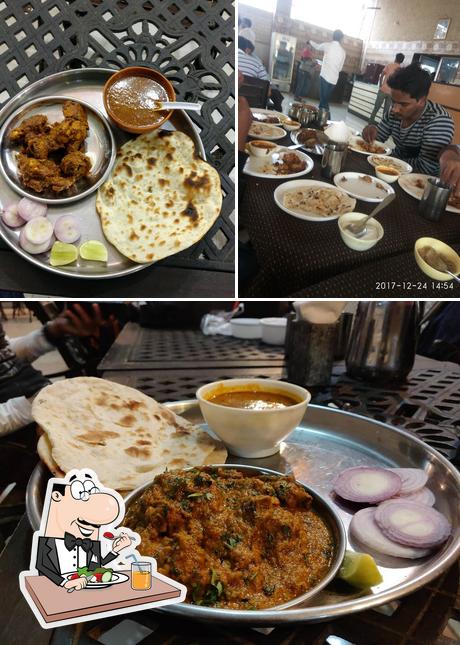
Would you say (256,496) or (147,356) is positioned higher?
(256,496)

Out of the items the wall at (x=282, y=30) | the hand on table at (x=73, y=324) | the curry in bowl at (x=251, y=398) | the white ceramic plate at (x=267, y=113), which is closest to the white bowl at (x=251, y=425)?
the curry in bowl at (x=251, y=398)

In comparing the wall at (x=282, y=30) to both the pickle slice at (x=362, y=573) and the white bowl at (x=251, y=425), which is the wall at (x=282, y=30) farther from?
the pickle slice at (x=362, y=573)

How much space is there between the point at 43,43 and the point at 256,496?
954 millimetres

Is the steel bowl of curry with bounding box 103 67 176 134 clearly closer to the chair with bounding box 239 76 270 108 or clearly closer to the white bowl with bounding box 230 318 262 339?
the chair with bounding box 239 76 270 108

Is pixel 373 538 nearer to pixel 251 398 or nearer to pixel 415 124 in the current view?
pixel 251 398

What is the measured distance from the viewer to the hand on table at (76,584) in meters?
0.47

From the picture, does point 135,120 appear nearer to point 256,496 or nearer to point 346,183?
point 346,183

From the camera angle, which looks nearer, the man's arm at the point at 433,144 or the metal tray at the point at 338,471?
the metal tray at the point at 338,471

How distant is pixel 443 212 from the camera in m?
1.01

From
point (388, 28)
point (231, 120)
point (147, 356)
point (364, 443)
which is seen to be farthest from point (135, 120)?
point (147, 356)

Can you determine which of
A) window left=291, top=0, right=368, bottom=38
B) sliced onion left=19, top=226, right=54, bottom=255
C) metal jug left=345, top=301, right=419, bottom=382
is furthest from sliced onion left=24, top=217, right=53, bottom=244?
metal jug left=345, top=301, right=419, bottom=382

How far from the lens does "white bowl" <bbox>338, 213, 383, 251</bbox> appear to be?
971 mm

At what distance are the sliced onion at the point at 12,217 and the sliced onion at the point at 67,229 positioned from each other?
0.07m

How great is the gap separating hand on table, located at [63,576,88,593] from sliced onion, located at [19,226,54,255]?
23.5 inches
